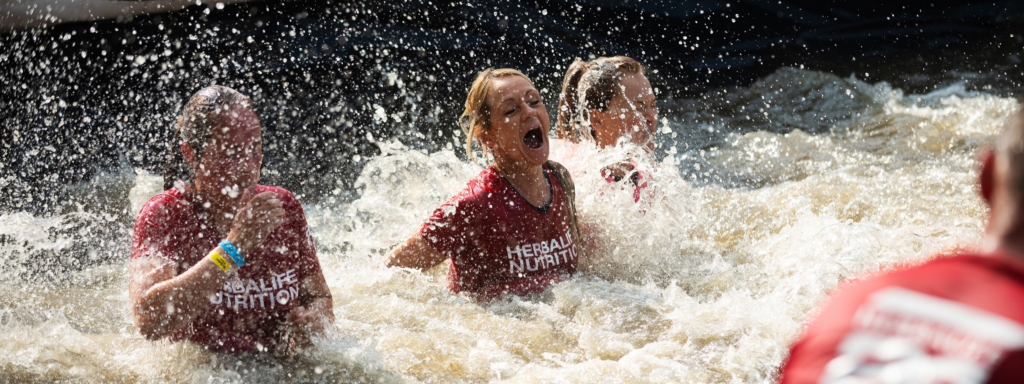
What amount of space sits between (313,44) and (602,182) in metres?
4.16

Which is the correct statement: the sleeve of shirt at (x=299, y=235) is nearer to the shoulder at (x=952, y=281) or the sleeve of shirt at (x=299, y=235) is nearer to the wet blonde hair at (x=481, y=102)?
the wet blonde hair at (x=481, y=102)

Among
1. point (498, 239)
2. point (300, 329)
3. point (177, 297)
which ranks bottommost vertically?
point (300, 329)

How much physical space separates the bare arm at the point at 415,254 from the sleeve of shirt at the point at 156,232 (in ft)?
3.30

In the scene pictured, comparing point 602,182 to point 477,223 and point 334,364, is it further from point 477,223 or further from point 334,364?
point 334,364

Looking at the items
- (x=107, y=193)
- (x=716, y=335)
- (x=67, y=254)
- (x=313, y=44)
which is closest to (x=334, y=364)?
(x=716, y=335)

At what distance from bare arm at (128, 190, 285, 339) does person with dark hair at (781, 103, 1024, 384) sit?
1785mm

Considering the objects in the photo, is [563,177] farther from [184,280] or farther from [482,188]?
[184,280]

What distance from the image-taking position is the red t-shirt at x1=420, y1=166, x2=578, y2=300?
314 centimetres

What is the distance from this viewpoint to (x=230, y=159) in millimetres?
2373

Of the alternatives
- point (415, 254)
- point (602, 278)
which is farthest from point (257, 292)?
point (602, 278)

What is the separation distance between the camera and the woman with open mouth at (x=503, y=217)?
10.3ft

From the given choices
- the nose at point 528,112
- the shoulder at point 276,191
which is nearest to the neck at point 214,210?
the shoulder at point 276,191

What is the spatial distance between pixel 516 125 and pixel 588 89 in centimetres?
99

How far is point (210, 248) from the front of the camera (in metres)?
2.44
